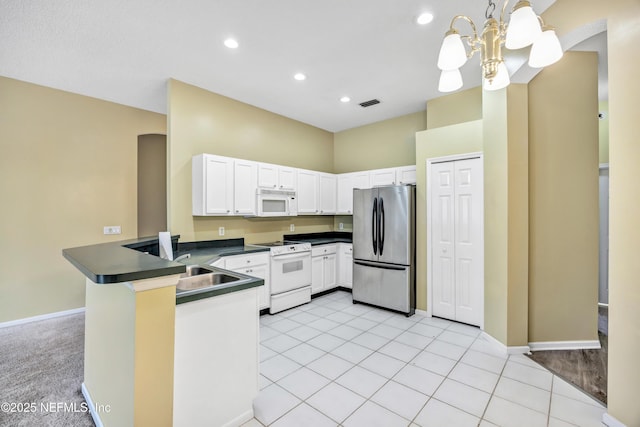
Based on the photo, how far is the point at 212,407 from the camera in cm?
169

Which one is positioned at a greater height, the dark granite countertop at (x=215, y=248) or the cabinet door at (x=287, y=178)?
the cabinet door at (x=287, y=178)

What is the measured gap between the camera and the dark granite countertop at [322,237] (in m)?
4.93

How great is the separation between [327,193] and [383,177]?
1121 mm

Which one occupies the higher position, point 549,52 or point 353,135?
Answer: point 353,135

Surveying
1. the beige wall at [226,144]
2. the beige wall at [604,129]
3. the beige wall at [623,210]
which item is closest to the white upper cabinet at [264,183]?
the beige wall at [226,144]

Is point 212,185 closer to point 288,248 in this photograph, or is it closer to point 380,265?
point 288,248

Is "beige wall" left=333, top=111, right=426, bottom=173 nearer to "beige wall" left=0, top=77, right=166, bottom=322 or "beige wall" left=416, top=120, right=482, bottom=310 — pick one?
"beige wall" left=416, top=120, right=482, bottom=310

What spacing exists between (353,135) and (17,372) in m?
5.61

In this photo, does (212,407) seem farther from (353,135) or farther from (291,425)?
(353,135)

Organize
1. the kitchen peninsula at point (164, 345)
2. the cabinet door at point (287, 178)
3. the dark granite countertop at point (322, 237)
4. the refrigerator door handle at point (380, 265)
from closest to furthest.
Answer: the kitchen peninsula at point (164, 345) < the refrigerator door handle at point (380, 265) < the cabinet door at point (287, 178) < the dark granite countertop at point (322, 237)

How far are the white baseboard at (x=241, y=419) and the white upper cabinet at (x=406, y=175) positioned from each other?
3.64 metres

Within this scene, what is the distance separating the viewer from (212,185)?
365cm

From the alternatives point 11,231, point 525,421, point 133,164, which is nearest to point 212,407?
point 525,421

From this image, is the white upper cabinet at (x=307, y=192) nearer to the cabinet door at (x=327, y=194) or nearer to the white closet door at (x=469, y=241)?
the cabinet door at (x=327, y=194)
